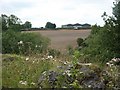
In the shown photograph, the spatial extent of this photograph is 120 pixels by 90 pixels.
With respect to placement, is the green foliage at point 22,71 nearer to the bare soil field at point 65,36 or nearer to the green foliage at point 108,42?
the green foliage at point 108,42

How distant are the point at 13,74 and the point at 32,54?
3217 millimetres

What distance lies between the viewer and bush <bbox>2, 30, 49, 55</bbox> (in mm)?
17203

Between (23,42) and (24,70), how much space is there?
692 cm

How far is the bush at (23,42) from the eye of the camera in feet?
56.4

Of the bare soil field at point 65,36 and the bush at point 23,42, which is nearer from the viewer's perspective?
the bush at point 23,42

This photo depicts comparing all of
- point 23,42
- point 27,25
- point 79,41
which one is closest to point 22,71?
point 23,42

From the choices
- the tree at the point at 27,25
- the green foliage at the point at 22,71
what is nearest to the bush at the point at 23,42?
the green foliage at the point at 22,71

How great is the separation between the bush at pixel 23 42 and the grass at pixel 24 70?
185 centimetres

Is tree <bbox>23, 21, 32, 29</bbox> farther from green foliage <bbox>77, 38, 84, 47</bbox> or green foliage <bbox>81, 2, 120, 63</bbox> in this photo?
green foliage <bbox>81, 2, 120, 63</bbox>

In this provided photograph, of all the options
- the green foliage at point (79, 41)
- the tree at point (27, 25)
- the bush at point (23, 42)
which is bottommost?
the green foliage at point (79, 41)

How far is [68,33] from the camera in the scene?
3725 centimetres

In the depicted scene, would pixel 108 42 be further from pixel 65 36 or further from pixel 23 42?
pixel 65 36

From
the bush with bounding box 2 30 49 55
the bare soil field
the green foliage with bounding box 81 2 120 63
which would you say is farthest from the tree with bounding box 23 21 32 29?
the green foliage with bounding box 81 2 120 63

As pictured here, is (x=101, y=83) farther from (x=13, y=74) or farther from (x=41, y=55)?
(x=41, y=55)
